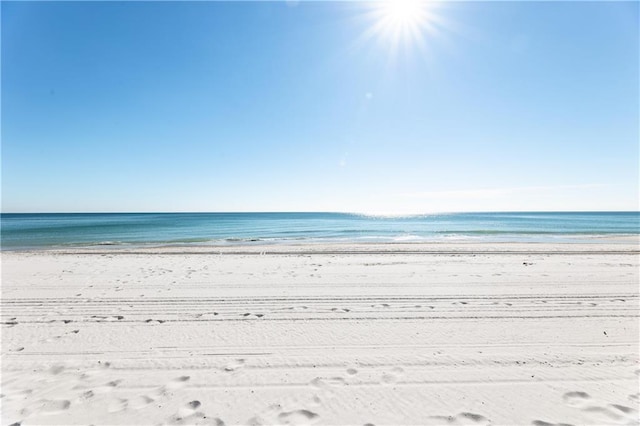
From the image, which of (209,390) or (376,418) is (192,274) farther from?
(376,418)

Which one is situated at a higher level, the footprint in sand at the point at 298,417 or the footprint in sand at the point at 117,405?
the footprint in sand at the point at 117,405

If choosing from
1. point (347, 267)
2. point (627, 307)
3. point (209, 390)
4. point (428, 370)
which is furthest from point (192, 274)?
point (627, 307)

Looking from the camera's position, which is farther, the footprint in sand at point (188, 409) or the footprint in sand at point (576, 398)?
the footprint in sand at point (576, 398)

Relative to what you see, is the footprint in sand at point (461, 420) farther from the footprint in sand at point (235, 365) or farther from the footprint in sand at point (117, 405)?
the footprint in sand at point (117, 405)

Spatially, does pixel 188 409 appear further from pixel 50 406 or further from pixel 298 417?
pixel 50 406

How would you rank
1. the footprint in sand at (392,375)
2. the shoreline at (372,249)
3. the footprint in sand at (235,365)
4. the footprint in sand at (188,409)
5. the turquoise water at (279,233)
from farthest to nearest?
the turquoise water at (279,233)
the shoreline at (372,249)
the footprint in sand at (235,365)
the footprint in sand at (392,375)
the footprint in sand at (188,409)

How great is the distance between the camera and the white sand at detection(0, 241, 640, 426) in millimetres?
3541

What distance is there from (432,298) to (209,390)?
240 inches

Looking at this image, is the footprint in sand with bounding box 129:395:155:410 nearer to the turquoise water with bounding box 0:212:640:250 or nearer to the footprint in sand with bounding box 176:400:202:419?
the footprint in sand with bounding box 176:400:202:419

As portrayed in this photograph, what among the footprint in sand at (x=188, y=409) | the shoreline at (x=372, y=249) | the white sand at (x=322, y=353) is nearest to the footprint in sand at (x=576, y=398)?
the white sand at (x=322, y=353)

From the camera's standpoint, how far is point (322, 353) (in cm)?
484

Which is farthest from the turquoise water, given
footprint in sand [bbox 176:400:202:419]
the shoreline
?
footprint in sand [bbox 176:400:202:419]

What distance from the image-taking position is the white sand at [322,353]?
11.6 ft

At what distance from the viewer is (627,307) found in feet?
23.3
